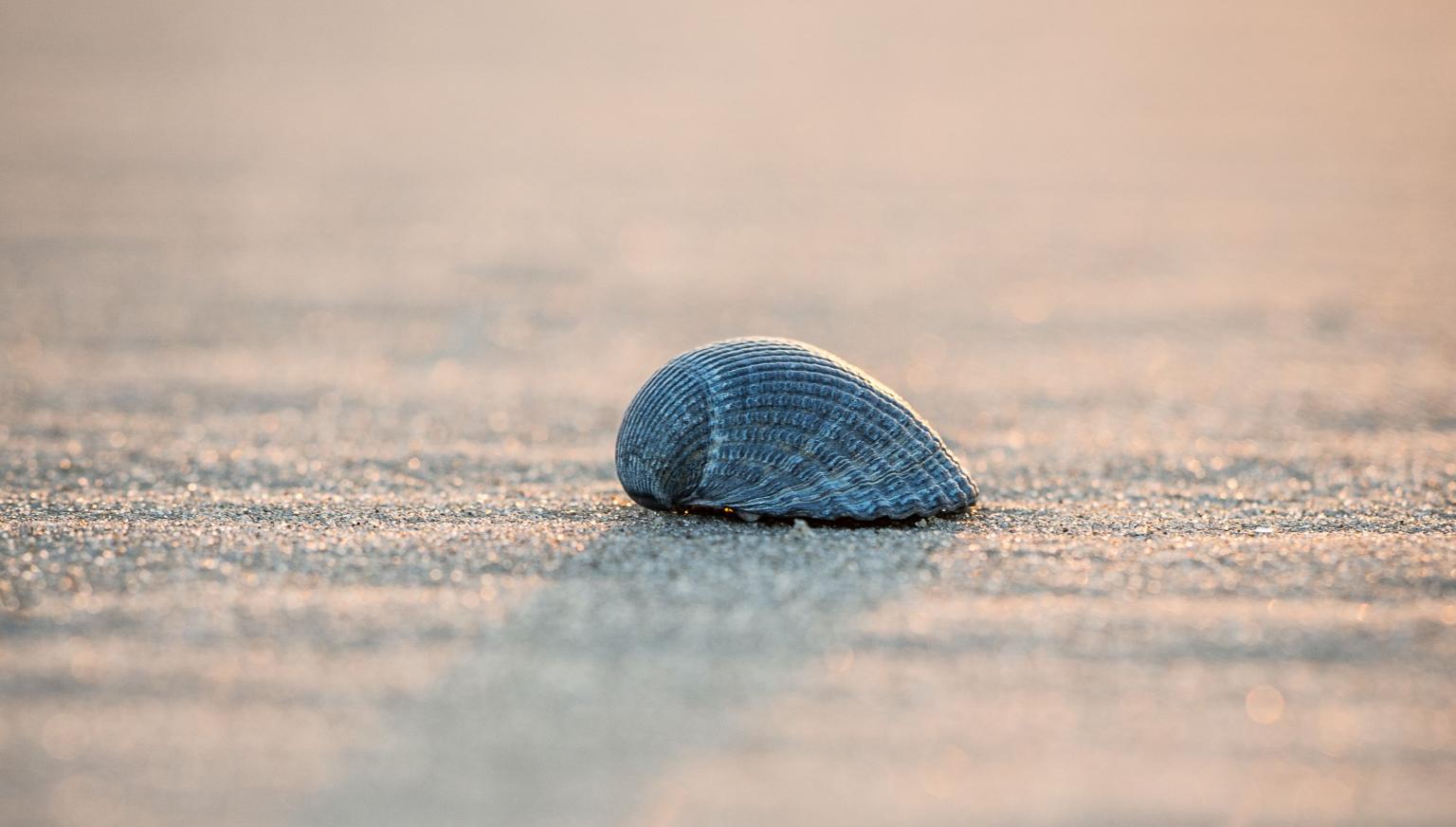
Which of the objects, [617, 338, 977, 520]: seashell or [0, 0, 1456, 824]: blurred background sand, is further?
[617, 338, 977, 520]: seashell

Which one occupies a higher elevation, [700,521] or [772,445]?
[772,445]

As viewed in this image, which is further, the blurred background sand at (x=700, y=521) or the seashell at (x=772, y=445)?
the seashell at (x=772, y=445)

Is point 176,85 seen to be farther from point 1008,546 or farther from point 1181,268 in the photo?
point 1008,546

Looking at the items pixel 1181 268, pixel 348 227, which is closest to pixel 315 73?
pixel 348 227
